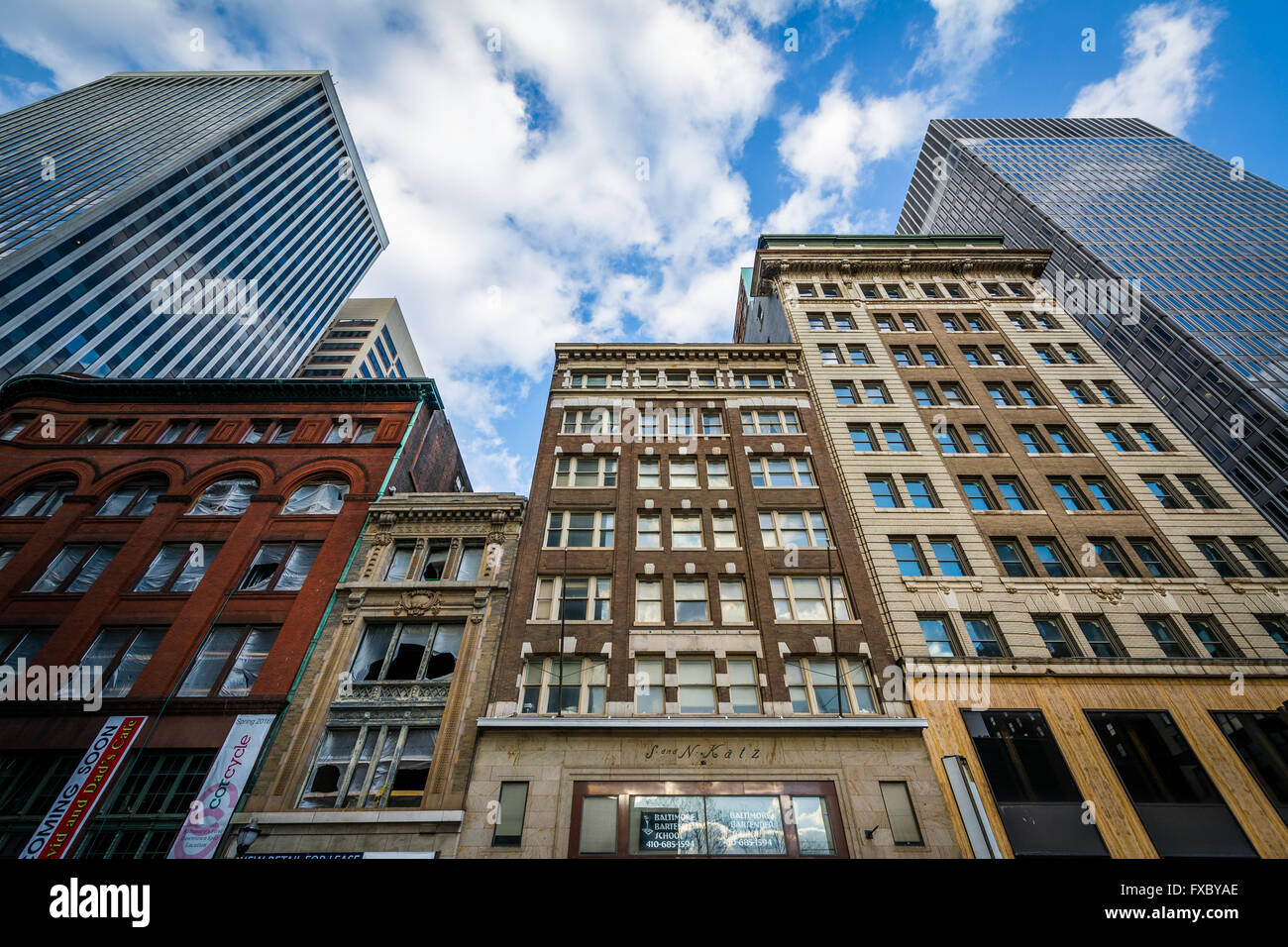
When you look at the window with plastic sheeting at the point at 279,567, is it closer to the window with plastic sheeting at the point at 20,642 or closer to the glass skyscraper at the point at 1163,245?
the window with plastic sheeting at the point at 20,642

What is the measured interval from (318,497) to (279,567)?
4060 mm

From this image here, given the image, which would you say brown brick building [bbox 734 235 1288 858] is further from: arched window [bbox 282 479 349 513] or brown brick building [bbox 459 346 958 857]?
arched window [bbox 282 479 349 513]

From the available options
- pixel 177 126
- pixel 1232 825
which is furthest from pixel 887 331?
pixel 177 126

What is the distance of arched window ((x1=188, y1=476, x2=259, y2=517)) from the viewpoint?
24688mm

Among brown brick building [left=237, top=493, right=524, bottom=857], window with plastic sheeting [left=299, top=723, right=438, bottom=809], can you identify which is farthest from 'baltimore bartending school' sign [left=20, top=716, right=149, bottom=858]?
window with plastic sheeting [left=299, top=723, right=438, bottom=809]

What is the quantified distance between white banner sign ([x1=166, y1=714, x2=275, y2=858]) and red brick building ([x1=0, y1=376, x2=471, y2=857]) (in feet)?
1.65

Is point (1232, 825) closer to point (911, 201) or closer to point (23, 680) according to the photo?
point (23, 680)

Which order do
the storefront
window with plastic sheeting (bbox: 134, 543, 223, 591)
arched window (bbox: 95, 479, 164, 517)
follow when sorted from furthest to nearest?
arched window (bbox: 95, 479, 164, 517) < window with plastic sheeting (bbox: 134, 543, 223, 591) < the storefront

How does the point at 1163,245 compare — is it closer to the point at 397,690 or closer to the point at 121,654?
the point at 397,690

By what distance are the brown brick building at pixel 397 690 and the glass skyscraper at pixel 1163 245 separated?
86.2 meters

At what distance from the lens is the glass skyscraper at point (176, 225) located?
68.8 meters

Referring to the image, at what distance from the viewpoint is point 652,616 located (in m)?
21.3

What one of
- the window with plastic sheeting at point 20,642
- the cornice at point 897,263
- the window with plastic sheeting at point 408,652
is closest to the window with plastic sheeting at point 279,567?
the window with plastic sheeting at point 408,652
